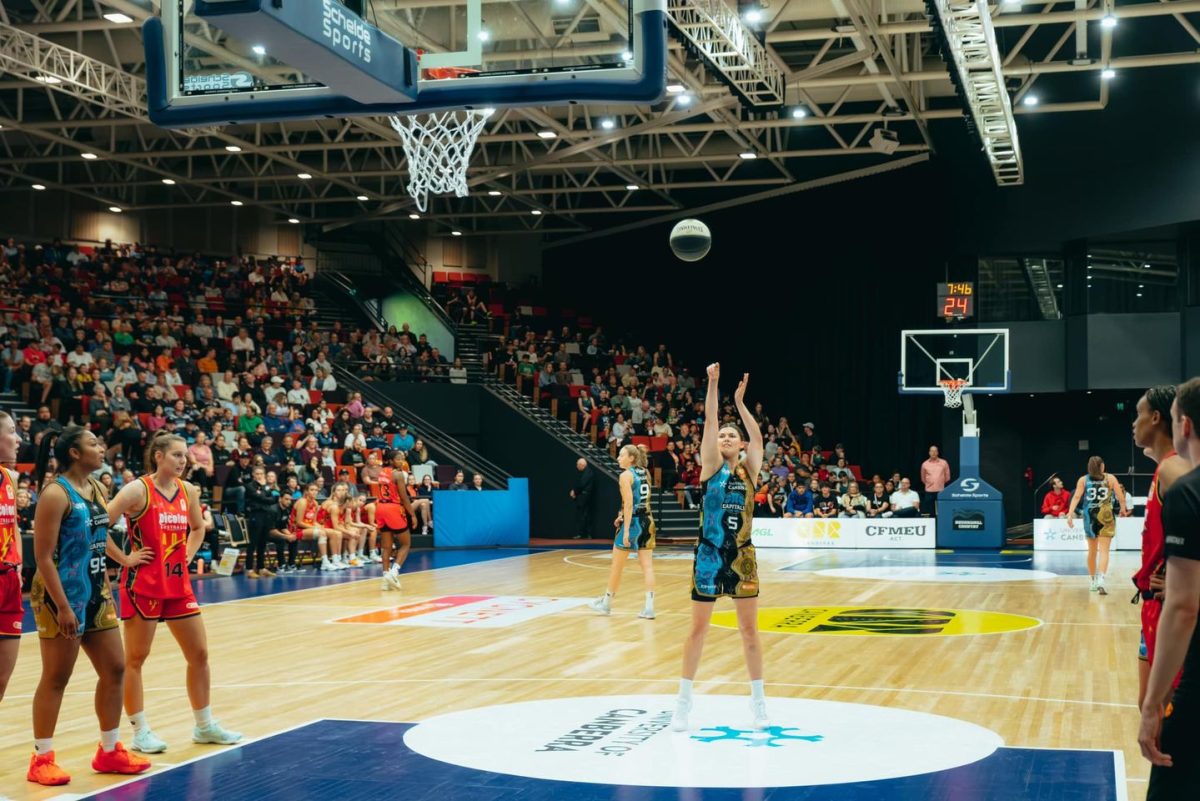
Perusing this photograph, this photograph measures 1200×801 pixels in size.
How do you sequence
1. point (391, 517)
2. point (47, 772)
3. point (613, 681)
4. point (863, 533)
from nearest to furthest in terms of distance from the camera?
point (47, 772)
point (613, 681)
point (391, 517)
point (863, 533)

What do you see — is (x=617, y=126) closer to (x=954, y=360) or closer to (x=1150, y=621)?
(x=954, y=360)

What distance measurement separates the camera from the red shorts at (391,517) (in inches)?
662

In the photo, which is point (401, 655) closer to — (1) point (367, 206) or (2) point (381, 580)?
(2) point (381, 580)

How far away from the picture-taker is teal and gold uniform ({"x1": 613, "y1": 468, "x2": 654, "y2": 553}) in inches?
512

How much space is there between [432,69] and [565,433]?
21665mm

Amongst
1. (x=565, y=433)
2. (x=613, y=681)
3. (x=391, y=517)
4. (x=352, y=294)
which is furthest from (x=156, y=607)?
(x=352, y=294)

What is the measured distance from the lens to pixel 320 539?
1950 cm

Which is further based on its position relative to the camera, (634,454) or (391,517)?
(391,517)

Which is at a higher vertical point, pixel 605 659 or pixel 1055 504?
pixel 1055 504

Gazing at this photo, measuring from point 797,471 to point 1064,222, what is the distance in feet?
24.6

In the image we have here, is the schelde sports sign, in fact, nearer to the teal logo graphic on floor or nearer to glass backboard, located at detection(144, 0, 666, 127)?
glass backboard, located at detection(144, 0, 666, 127)

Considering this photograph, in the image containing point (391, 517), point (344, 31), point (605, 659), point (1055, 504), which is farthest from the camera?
point (1055, 504)

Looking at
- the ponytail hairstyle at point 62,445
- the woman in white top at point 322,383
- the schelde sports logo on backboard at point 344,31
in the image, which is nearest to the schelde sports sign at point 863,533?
the woman in white top at point 322,383

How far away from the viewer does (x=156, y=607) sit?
689 centimetres
